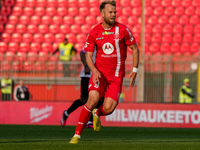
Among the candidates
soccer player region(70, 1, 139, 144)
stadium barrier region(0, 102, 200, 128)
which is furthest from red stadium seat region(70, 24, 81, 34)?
soccer player region(70, 1, 139, 144)

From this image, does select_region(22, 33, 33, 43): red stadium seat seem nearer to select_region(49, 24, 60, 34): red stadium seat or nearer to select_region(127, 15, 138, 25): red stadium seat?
select_region(49, 24, 60, 34): red stadium seat

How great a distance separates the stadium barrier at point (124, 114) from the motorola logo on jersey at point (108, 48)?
588 cm

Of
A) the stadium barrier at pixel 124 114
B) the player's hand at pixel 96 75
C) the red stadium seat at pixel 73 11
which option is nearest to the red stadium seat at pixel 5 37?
the red stadium seat at pixel 73 11

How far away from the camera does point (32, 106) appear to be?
39.0ft

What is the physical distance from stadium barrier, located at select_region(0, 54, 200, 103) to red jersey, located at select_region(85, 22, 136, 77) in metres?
7.34

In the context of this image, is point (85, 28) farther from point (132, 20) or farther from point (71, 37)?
point (132, 20)

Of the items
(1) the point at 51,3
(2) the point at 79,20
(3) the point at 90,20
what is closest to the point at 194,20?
(3) the point at 90,20

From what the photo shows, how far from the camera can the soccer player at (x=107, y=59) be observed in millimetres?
5672

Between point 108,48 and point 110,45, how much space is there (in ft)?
0.18

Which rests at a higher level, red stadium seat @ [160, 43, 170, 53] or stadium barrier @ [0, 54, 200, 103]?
red stadium seat @ [160, 43, 170, 53]

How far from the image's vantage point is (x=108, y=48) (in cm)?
577

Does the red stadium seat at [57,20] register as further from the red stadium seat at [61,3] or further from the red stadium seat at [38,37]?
the red stadium seat at [38,37]

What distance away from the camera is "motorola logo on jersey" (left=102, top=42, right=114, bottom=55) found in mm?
5750

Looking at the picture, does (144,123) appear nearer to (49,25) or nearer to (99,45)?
(99,45)
